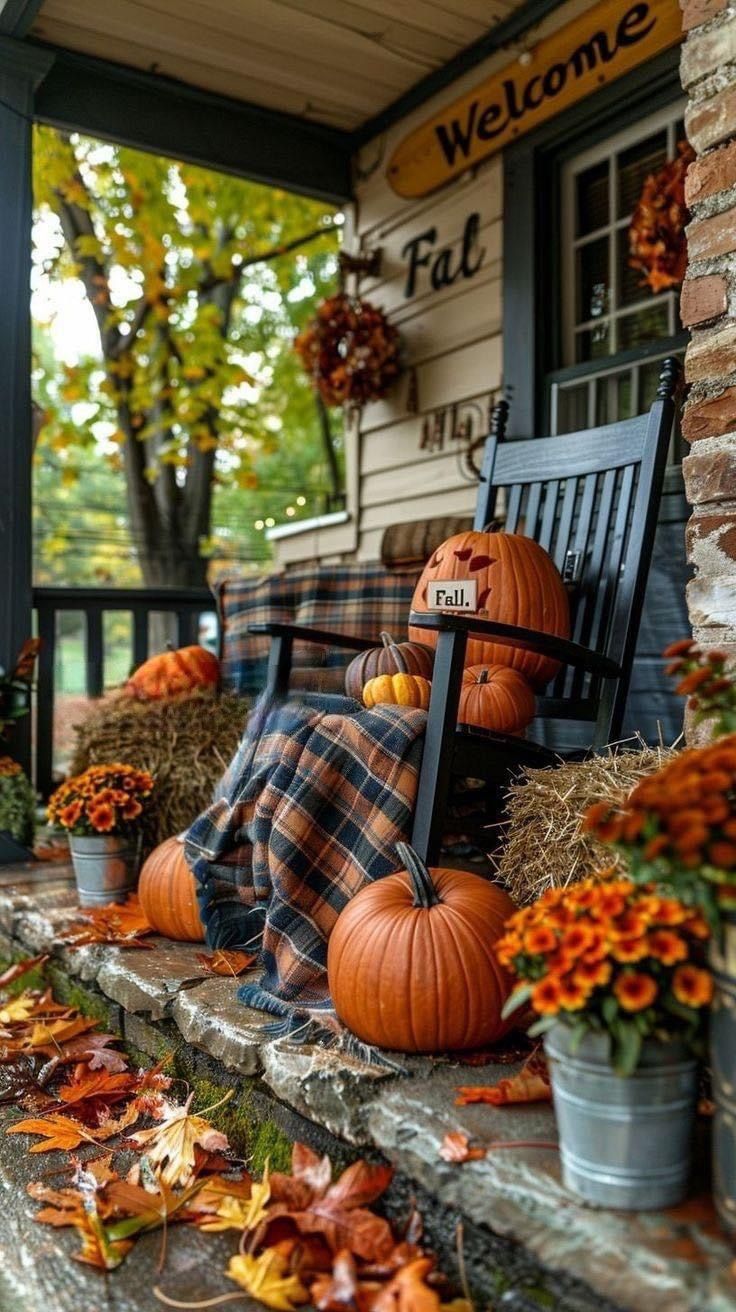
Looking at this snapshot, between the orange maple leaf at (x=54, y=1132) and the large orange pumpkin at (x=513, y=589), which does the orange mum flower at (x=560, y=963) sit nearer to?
the orange maple leaf at (x=54, y=1132)

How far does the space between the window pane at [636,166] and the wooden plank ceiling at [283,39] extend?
0.61 metres

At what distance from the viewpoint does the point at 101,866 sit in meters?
2.78

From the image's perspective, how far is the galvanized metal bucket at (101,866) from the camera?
2.78 m

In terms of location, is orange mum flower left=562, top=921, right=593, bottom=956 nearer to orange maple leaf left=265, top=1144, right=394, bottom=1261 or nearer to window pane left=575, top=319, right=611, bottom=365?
orange maple leaf left=265, top=1144, right=394, bottom=1261

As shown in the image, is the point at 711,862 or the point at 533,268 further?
the point at 533,268

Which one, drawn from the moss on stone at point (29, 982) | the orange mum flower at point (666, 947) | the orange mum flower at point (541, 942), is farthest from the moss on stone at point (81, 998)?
the orange mum flower at point (666, 947)

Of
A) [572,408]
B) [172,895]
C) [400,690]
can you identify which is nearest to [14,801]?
[172,895]

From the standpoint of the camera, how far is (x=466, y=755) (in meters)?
1.99

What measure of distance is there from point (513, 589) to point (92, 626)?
7.10 feet

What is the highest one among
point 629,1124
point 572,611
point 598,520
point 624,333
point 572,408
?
point 624,333

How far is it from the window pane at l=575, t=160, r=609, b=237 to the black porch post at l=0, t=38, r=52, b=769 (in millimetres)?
1724

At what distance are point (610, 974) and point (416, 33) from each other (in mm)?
3215

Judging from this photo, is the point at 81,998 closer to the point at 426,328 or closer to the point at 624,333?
the point at 624,333

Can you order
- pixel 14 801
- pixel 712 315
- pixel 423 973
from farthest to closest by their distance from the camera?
1. pixel 14 801
2. pixel 712 315
3. pixel 423 973
